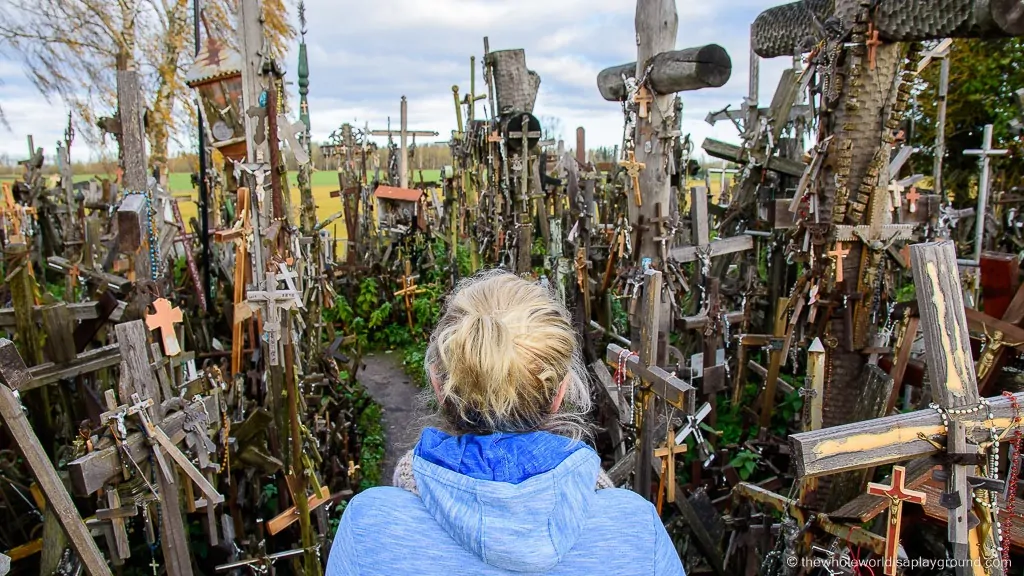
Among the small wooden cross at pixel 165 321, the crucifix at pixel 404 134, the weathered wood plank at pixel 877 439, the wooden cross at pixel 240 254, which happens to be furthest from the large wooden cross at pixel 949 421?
the crucifix at pixel 404 134

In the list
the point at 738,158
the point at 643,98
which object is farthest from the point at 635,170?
the point at 738,158

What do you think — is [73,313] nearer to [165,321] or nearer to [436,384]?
[165,321]

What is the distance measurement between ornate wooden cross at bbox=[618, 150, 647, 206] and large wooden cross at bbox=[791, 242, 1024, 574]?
2.70m

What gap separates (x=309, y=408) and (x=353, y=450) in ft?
2.91

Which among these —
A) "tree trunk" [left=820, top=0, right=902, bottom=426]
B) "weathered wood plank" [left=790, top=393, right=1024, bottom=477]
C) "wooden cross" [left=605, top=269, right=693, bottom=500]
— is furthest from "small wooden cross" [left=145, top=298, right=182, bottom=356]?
"tree trunk" [left=820, top=0, right=902, bottom=426]

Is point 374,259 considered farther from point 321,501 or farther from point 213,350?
point 321,501

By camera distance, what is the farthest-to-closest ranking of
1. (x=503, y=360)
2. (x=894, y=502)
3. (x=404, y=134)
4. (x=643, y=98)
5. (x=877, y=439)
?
(x=404, y=134) < (x=643, y=98) < (x=894, y=502) < (x=877, y=439) < (x=503, y=360)

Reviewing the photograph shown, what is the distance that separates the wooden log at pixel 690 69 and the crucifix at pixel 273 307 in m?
2.61

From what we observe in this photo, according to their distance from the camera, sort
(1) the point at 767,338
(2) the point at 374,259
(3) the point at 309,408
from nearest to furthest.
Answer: (3) the point at 309,408 → (1) the point at 767,338 → (2) the point at 374,259

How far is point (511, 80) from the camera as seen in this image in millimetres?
7969

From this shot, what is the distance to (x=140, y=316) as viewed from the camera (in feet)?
12.8

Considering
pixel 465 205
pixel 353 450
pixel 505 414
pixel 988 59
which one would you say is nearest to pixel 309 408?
pixel 353 450

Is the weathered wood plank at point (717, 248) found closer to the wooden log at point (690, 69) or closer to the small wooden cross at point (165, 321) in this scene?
the wooden log at point (690, 69)

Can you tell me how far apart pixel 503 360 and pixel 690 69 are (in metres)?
3.41
